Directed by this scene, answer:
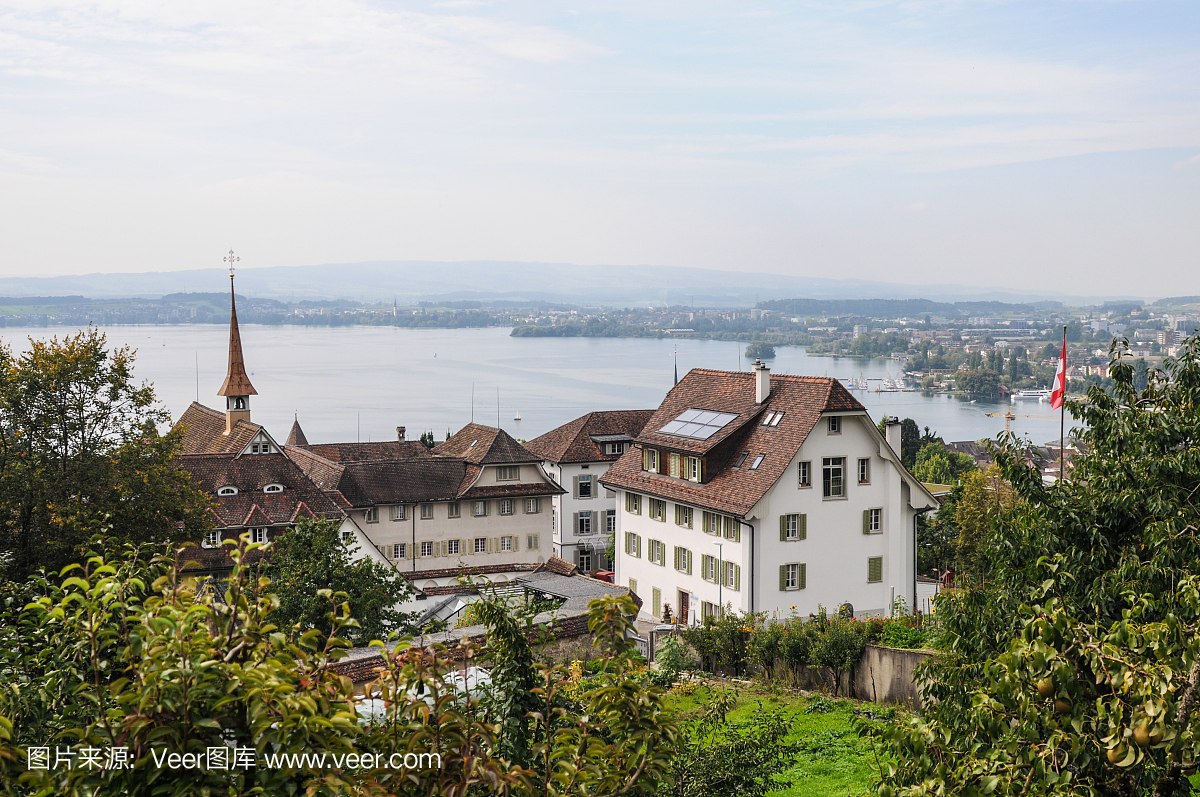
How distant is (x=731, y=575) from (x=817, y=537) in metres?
3.49

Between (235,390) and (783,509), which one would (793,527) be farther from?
(235,390)

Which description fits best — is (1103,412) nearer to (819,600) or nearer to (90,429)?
(819,600)

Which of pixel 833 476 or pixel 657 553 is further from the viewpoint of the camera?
pixel 657 553

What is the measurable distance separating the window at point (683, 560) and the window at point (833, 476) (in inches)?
235

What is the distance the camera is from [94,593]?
498 centimetres

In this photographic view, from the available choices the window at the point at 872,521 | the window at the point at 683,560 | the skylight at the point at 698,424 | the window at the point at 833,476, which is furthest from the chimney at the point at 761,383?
the window at the point at 683,560

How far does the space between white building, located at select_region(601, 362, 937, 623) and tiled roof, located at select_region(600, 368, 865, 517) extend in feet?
0.18

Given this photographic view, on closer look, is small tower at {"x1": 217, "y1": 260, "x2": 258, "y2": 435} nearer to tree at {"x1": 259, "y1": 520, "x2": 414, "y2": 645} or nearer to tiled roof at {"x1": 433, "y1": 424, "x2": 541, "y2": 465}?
tiled roof at {"x1": 433, "y1": 424, "x2": 541, "y2": 465}

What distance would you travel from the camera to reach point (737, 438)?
133 ft

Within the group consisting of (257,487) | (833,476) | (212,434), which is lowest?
(257,487)

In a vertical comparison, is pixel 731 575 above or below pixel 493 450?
below

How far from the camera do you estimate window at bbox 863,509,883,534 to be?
39031 millimetres

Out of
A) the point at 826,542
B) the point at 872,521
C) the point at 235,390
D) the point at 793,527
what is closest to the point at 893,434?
the point at 872,521

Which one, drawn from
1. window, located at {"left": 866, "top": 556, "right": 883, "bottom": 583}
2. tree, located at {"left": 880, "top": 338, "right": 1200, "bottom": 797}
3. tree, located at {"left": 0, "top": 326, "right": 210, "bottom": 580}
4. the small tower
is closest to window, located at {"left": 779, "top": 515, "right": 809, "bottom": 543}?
window, located at {"left": 866, "top": 556, "right": 883, "bottom": 583}
